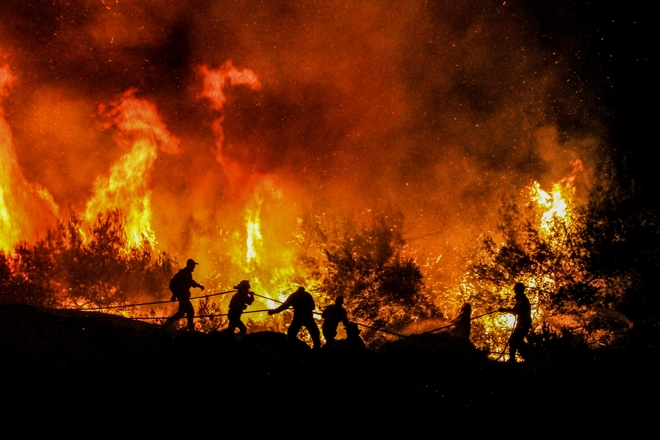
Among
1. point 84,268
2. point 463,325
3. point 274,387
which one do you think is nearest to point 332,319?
point 274,387

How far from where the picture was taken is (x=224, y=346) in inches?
418

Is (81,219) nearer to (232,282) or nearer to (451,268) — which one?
(232,282)

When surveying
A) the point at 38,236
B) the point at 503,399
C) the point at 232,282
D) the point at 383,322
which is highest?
the point at 38,236

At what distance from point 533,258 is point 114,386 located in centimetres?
2051

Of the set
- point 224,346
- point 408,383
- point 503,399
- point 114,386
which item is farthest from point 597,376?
point 114,386

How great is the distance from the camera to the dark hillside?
26.0 ft

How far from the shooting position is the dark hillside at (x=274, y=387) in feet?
26.0

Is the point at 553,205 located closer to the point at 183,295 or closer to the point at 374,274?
the point at 374,274

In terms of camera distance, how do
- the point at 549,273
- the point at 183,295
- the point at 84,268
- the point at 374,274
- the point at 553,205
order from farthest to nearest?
1. the point at 84,268
2. the point at 374,274
3. the point at 553,205
4. the point at 549,273
5. the point at 183,295

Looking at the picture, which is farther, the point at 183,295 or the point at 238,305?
the point at 183,295

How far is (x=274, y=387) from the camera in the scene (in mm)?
9523

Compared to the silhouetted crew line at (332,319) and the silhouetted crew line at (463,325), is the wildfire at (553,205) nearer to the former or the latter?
the silhouetted crew line at (463,325)

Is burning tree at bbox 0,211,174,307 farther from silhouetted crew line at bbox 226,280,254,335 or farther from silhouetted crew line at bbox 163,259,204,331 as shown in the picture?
silhouetted crew line at bbox 226,280,254,335

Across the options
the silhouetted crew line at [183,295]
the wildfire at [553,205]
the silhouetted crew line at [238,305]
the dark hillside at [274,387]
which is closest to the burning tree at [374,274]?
the wildfire at [553,205]
